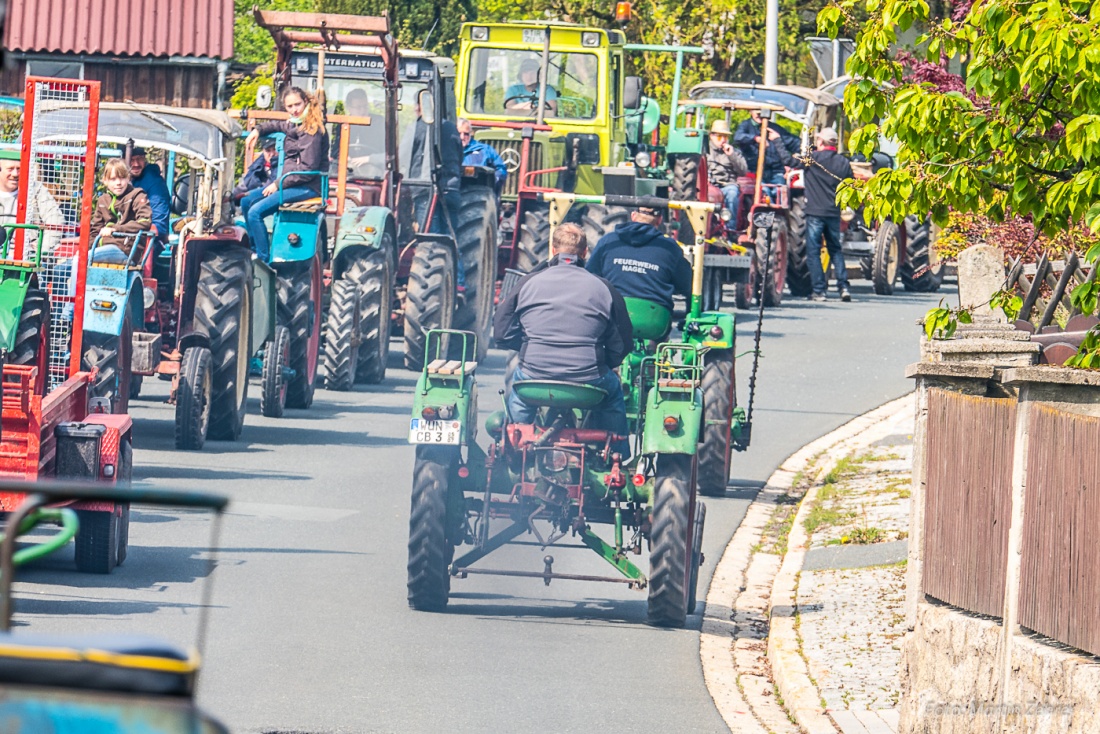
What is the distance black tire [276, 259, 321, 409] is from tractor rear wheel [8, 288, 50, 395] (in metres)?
5.17

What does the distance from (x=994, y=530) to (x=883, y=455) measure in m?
8.52

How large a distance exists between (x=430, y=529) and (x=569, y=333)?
3.91 ft

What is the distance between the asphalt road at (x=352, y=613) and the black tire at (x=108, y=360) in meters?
0.53

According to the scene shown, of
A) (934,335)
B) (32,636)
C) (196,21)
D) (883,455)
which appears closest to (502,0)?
(196,21)

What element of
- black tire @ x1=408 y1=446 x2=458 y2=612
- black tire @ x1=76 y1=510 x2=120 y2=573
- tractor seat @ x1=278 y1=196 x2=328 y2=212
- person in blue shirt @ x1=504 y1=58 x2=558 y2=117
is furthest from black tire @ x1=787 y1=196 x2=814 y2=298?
black tire @ x1=76 y1=510 x2=120 y2=573

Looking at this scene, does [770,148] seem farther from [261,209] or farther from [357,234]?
[261,209]

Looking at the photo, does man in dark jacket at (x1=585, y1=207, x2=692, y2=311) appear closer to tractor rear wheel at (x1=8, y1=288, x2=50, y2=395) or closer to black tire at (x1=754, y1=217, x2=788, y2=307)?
tractor rear wheel at (x1=8, y1=288, x2=50, y2=395)

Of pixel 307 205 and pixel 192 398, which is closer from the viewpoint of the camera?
pixel 192 398

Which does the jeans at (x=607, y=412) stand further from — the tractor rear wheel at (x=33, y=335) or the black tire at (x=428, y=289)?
the black tire at (x=428, y=289)

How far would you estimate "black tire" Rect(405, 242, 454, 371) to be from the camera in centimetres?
1845

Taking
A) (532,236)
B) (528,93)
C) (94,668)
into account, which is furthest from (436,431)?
(528,93)

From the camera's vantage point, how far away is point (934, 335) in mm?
9789

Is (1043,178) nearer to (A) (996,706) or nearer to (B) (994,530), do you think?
(B) (994,530)

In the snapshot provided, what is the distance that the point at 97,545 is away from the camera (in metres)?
10.3
